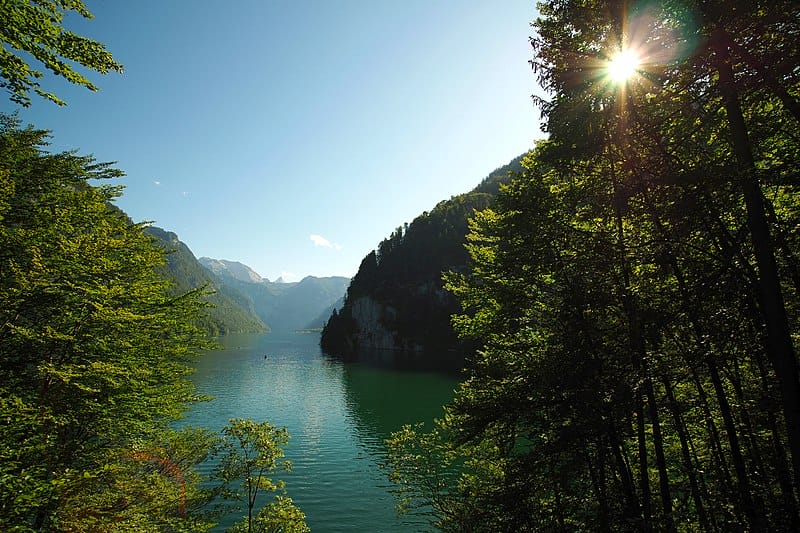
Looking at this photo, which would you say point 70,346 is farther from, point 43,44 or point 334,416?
point 334,416

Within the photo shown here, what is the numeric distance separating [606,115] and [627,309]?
4.35 meters

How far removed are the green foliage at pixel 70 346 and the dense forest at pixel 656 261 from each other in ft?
36.6

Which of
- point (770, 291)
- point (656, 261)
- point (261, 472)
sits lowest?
point (261, 472)

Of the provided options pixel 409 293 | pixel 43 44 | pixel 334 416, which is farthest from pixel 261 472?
pixel 409 293

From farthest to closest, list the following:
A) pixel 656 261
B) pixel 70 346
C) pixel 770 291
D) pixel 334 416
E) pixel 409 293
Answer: pixel 409 293
pixel 334 416
pixel 70 346
pixel 656 261
pixel 770 291

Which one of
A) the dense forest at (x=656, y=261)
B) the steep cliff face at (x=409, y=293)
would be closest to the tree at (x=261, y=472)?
the dense forest at (x=656, y=261)

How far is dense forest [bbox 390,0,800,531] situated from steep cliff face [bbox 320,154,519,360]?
373 ft

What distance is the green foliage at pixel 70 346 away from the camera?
392 inches

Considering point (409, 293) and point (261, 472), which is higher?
point (409, 293)

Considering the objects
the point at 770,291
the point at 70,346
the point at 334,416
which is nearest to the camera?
the point at 770,291

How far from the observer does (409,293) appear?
148125 mm

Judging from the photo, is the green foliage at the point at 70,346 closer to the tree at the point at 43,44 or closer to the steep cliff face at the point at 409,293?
the tree at the point at 43,44

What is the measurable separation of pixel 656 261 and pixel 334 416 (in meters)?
48.8

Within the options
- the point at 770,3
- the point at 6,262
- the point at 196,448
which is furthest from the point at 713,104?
the point at 196,448
